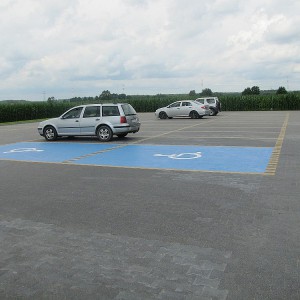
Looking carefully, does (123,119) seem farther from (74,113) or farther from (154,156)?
(154,156)

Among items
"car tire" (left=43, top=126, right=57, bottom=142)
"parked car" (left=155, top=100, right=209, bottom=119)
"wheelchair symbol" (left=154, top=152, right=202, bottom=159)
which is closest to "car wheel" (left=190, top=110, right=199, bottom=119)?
"parked car" (left=155, top=100, right=209, bottom=119)

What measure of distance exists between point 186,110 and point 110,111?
56.9 ft

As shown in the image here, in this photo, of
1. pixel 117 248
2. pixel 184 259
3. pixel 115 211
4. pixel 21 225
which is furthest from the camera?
pixel 115 211

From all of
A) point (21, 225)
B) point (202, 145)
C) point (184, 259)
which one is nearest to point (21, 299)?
point (184, 259)

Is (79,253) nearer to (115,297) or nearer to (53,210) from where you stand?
(115,297)

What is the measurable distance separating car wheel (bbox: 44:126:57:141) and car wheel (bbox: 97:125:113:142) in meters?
2.36

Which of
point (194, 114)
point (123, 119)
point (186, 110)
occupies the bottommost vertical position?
point (194, 114)

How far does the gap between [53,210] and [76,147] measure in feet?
29.9

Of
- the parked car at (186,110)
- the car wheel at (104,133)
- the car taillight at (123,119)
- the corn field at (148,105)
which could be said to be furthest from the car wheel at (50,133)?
the corn field at (148,105)

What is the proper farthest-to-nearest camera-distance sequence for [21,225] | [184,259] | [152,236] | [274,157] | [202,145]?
[202,145] → [274,157] → [21,225] → [152,236] → [184,259]

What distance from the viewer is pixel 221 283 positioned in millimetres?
3707

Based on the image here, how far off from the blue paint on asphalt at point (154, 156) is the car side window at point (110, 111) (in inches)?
71.3

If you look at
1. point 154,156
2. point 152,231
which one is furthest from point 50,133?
point 152,231

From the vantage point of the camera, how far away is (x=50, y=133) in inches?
711
